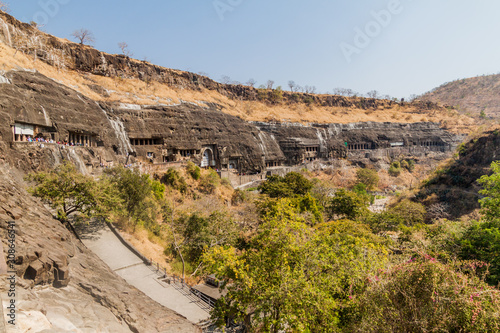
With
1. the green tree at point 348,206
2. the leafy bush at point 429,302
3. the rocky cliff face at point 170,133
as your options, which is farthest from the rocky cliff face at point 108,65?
the leafy bush at point 429,302

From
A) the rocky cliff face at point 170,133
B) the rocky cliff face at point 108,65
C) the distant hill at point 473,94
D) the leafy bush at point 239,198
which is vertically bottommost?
the leafy bush at point 239,198

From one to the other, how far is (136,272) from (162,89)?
147 ft

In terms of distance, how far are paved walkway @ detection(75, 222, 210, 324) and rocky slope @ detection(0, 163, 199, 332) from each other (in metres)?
1.68

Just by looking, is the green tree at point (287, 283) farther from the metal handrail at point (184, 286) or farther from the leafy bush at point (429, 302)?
the metal handrail at point (184, 286)

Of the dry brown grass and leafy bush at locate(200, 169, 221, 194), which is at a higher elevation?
the dry brown grass

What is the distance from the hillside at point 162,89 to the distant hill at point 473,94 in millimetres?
35756

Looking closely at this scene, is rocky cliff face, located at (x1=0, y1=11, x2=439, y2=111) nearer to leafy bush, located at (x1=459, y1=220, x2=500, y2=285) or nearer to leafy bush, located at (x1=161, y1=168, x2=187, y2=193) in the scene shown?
leafy bush, located at (x1=161, y1=168, x2=187, y2=193)

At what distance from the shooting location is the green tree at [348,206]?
88.0 feet

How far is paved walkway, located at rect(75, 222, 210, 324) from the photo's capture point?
10.3m

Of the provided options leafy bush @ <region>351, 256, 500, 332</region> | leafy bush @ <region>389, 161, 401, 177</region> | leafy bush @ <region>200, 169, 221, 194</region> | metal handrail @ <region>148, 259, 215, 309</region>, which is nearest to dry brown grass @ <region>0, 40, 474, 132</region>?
leafy bush @ <region>200, 169, 221, 194</region>

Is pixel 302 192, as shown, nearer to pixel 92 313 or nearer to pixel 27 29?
pixel 92 313

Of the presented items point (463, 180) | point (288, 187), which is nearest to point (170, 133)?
point (288, 187)

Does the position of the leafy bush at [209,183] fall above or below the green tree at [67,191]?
below

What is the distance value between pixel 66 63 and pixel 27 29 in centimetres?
576
